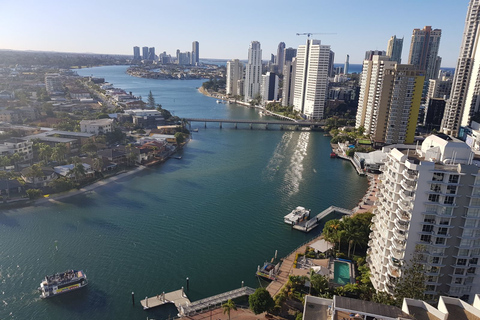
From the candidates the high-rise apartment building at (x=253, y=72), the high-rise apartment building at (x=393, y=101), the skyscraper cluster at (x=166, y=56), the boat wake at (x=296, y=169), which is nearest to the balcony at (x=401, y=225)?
the boat wake at (x=296, y=169)

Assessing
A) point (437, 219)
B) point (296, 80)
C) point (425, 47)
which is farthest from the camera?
point (425, 47)

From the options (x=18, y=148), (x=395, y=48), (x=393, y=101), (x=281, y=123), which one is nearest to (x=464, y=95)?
(x=393, y=101)

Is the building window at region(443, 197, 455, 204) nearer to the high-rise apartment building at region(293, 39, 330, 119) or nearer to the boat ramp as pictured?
the boat ramp

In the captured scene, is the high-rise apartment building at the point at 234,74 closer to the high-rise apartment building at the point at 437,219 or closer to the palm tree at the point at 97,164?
the palm tree at the point at 97,164

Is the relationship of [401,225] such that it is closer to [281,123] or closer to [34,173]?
[34,173]

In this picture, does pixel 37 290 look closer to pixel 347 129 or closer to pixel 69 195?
pixel 69 195

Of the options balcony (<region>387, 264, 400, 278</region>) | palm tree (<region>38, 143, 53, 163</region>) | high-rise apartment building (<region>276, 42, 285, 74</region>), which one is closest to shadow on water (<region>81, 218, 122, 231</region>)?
palm tree (<region>38, 143, 53, 163</region>)
